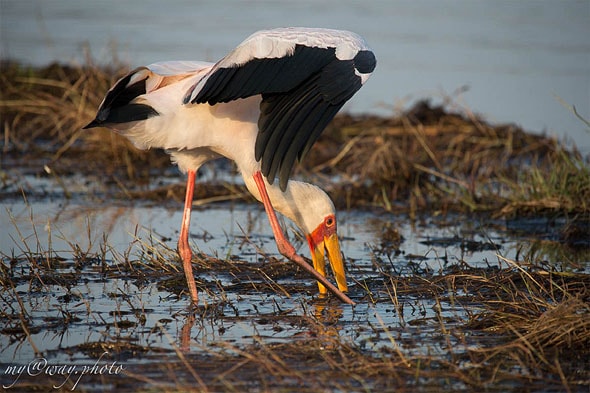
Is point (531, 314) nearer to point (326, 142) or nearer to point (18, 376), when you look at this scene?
point (18, 376)

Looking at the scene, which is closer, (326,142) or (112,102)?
(112,102)

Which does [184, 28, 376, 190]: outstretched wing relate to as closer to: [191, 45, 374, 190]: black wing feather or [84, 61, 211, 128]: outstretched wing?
[191, 45, 374, 190]: black wing feather

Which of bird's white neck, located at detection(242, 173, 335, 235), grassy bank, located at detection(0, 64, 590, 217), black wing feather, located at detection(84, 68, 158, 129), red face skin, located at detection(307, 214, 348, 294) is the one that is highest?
black wing feather, located at detection(84, 68, 158, 129)

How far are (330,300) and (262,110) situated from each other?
3.97 feet

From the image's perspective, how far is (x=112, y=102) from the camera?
6.35 metres

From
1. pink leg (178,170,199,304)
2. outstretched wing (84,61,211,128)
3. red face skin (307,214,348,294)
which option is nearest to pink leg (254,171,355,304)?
Result: red face skin (307,214,348,294)

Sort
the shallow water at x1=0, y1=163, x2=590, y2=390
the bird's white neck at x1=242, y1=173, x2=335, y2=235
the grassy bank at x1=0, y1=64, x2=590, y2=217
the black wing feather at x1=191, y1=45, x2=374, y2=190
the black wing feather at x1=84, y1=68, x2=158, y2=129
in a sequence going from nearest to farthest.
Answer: the shallow water at x1=0, y1=163, x2=590, y2=390 → the black wing feather at x1=191, y1=45, x2=374, y2=190 → the black wing feather at x1=84, y1=68, x2=158, y2=129 → the bird's white neck at x1=242, y1=173, x2=335, y2=235 → the grassy bank at x1=0, y1=64, x2=590, y2=217

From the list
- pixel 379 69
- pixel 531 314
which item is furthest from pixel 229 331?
pixel 379 69

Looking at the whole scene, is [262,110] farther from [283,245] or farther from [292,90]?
[283,245]

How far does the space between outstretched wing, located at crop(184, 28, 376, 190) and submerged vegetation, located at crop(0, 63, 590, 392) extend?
1017 mm

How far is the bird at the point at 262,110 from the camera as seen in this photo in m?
5.89

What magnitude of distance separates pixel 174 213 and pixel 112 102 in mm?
2868

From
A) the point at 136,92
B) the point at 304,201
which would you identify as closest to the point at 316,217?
the point at 304,201

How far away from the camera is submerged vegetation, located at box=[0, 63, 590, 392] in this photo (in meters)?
4.85
